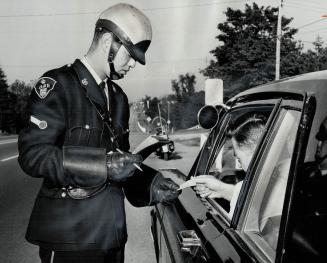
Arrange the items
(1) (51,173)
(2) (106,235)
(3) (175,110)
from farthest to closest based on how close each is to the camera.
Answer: (3) (175,110)
(2) (106,235)
(1) (51,173)

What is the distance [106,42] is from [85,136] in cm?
55

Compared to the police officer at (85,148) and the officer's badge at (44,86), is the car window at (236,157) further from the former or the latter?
the officer's badge at (44,86)

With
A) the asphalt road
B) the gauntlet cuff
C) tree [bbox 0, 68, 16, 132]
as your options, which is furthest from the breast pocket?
tree [bbox 0, 68, 16, 132]

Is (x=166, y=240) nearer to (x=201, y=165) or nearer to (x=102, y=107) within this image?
(x=201, y=165)

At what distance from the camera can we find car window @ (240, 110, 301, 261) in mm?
1626

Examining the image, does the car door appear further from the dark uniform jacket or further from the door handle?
the dark uniform jacket

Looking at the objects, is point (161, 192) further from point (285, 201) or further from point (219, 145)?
point (285, 201)

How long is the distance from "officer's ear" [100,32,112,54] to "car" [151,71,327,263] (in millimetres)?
769

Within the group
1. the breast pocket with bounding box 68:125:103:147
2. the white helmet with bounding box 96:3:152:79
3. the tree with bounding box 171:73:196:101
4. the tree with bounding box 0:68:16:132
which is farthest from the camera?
the tree with bounding box 171:73:196:101

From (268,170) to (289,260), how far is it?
742 millimetres

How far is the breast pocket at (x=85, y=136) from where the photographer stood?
1870 mm

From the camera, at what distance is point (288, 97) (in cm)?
151

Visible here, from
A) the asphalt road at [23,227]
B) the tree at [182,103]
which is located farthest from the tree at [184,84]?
the asphalt road at [23,227]

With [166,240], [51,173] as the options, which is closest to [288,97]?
[51,173]
